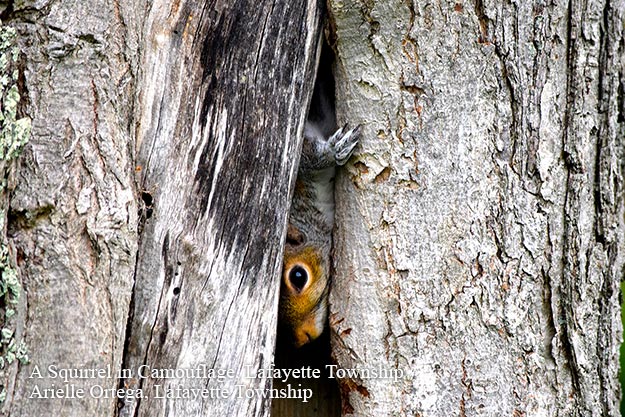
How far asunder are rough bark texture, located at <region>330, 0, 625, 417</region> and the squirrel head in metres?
0.28

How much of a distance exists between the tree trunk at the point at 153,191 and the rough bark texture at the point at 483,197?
280 mm

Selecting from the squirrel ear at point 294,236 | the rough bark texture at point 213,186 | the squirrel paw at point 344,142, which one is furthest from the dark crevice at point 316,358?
the rough bark texture at point 213,186

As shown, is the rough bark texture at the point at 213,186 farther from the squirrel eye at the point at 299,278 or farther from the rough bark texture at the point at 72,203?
the squirrel eye at the point at 299,278

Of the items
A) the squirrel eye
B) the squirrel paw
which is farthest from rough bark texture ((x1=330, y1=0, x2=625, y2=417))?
the squirrel eye

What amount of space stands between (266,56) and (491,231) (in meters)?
0.83

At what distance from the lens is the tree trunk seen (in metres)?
1.83

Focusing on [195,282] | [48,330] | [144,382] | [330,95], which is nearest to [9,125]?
[48,330]

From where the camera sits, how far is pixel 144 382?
79.4 inches

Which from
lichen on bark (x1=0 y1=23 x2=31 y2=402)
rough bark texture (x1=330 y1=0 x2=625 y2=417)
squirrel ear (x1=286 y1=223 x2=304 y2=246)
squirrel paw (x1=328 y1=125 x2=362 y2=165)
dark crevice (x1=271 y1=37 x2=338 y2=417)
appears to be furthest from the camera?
squirrel ear (x1=286 y1=223 x2=304 y2=246)

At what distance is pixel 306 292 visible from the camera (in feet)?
8.34

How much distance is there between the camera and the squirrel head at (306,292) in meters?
2.54

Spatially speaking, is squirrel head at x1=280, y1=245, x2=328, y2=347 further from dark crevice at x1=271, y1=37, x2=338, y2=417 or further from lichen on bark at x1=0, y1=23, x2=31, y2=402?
lichen on bark at x1=0, y1=23, x2=31, y2=402

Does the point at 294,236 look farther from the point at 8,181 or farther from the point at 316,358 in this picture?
the point at 8,181

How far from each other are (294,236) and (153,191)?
731mm
